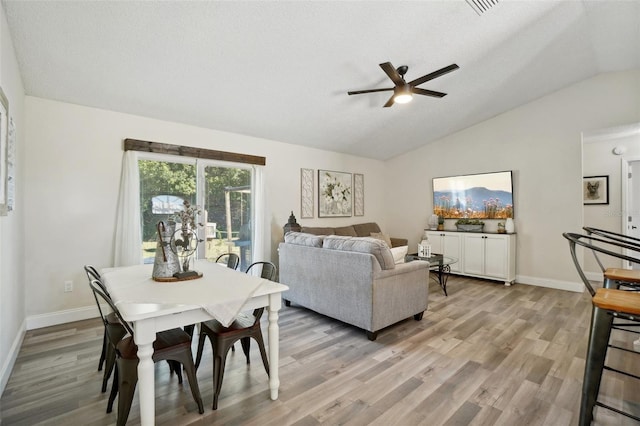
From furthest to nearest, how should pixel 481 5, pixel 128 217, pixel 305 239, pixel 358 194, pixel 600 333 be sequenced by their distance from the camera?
pixel 358 194 → pixel 305 239 → pixel 128 217 → pixel 481 5 → pixel 600 333

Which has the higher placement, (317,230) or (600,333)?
(317,230)

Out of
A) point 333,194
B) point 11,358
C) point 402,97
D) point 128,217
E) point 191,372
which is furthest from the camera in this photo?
point 333,194

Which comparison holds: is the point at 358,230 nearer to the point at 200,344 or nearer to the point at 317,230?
the point at 317,230

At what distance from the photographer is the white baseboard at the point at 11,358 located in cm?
212

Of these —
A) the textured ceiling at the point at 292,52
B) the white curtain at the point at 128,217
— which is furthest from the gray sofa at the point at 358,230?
the white curtain at the point at 128,217

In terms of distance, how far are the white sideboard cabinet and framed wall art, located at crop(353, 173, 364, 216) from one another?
163 centimetres

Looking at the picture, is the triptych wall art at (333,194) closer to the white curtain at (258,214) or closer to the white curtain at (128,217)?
the white curtain at (258,214)

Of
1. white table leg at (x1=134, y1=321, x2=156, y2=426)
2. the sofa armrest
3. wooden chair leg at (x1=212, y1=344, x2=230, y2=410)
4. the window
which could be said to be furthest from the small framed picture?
white table leg at (x1=134, y1=321, x2=156, y2=426)

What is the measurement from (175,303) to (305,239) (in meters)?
2.17

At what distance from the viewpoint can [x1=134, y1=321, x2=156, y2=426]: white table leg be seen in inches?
58.2

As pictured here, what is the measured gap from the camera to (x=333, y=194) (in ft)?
19.8

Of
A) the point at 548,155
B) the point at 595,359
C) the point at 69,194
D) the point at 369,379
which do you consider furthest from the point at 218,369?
the point at 548,155

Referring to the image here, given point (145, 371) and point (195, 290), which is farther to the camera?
point (195, 290)

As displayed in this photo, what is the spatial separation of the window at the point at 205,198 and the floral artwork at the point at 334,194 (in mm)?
1524
